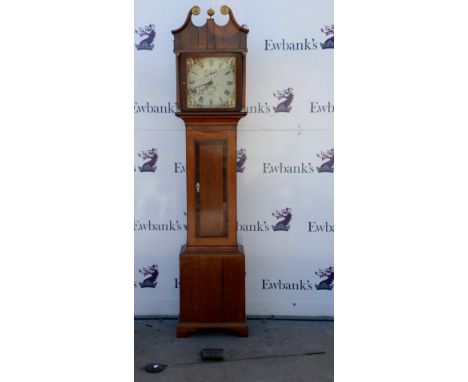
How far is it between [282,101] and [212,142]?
69cm

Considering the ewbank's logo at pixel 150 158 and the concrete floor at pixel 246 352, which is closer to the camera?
the concrete floor at pixel 246 352

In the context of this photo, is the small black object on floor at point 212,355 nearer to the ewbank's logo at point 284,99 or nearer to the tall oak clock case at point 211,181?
the tall oak clock case at point 211,181

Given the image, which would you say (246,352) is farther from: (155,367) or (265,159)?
(265,159)

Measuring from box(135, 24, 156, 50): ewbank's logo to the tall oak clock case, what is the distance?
504 mm

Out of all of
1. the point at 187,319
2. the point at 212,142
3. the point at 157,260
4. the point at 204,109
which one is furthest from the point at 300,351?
the point at 204,109

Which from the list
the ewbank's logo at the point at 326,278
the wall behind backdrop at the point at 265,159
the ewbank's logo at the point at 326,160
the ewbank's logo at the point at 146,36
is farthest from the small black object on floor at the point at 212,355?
the ewbank's logo at the point at 146,36

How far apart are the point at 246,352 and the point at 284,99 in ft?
5.83

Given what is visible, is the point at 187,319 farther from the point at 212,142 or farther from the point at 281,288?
the point at 212,142

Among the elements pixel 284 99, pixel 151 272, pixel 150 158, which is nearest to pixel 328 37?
pixel 284 99

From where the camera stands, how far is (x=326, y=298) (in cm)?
335

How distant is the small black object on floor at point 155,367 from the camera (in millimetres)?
2529

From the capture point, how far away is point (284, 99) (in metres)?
3.24

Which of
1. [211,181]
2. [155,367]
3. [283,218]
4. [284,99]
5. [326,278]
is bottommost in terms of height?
[155,367]

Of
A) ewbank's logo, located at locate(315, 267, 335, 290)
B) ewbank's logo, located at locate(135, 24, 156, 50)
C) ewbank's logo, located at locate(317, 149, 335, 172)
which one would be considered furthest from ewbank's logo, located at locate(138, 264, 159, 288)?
ewbank's logo, located at locate(135, 24, 156, 50)
